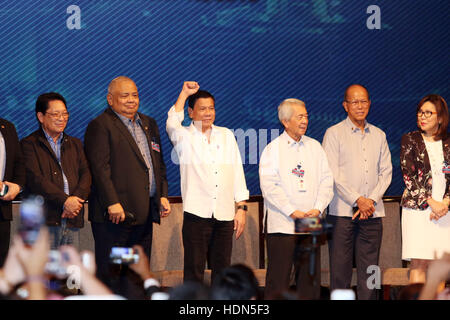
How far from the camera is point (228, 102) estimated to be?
5641mm

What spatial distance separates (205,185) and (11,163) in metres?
1.27

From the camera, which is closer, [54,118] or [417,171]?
[54,118]

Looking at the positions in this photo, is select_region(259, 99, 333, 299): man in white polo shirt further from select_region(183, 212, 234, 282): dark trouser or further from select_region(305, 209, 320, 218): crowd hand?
select_region(183, 212, 234, 282): dark trouser

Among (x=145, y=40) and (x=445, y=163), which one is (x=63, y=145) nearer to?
(x=145, y=40)

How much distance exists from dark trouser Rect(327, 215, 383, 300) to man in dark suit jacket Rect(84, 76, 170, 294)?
128 centimetres

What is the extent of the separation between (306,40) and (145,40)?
1.43 m

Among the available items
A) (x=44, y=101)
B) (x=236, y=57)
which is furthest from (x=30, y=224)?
(x=236, y=57)

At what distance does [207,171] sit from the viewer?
4.53 m

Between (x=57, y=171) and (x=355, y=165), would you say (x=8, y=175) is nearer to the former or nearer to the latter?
(x=57, y=171)

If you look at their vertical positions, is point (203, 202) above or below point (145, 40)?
below

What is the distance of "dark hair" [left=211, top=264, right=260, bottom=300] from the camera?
2229 millimetres

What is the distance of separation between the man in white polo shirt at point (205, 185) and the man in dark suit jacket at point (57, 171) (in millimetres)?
678
